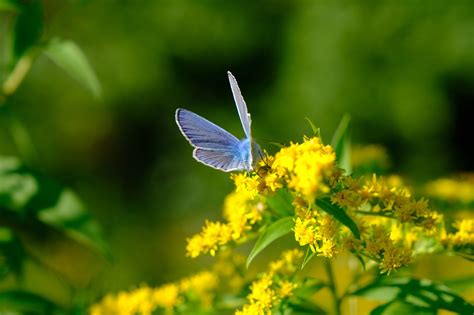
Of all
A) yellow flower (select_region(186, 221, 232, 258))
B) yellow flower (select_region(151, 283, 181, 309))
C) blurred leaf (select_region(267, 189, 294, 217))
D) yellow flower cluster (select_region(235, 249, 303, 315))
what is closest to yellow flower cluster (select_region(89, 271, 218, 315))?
yellow flower (select_region(151, 283, 181, 309))

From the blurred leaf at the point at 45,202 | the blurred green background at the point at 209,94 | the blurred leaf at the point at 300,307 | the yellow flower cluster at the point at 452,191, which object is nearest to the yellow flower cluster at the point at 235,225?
the blurred leaf at the point at 300,307

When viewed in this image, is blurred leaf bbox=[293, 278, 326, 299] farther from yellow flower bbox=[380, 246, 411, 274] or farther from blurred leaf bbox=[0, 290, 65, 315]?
blurred leaf bbox=[0, 290, 65, 315]

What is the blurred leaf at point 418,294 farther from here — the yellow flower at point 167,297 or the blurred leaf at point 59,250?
the blurred leaf at point 59,250

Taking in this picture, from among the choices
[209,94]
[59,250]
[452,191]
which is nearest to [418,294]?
[452,191]

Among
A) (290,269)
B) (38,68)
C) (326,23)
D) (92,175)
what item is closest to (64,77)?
(38,68)

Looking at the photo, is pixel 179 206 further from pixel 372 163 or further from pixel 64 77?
pixel 372 163

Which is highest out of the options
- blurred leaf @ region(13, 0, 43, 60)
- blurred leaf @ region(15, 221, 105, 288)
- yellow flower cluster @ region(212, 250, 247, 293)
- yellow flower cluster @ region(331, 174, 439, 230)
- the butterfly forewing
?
blurred leaf @ region(15, 221, 105, 288)
